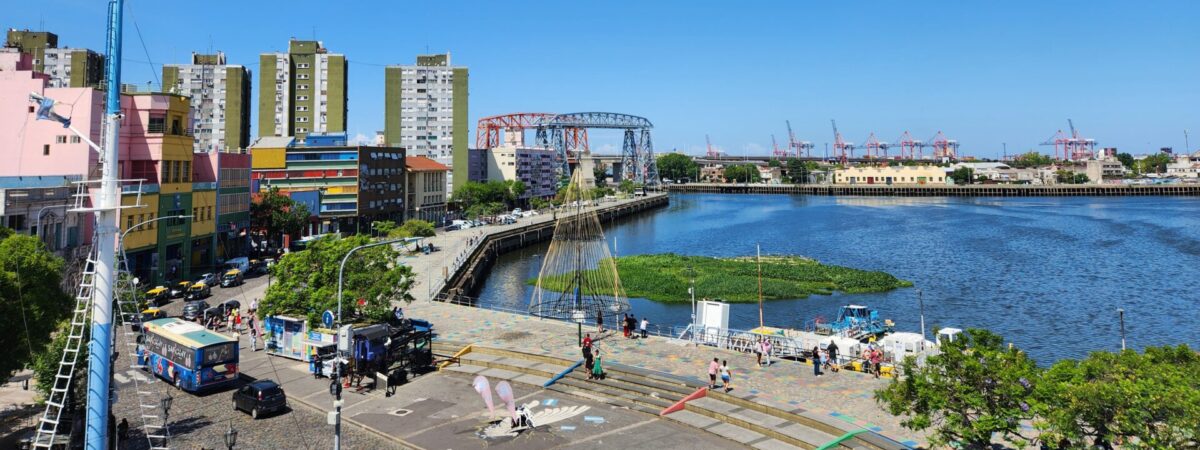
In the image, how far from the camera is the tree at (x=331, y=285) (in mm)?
29812

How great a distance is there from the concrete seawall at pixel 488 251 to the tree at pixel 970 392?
3448 cm

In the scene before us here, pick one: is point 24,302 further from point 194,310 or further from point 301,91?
point 301,91

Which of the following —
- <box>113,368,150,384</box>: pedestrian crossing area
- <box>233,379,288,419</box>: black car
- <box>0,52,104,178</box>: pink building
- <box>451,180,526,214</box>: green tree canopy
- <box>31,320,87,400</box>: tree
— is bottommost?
<box>113,368,150,384</box>: pedestrian crossing area

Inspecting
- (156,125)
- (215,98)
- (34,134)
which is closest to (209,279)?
(156,125)

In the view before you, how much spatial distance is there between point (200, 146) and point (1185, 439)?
127707mm

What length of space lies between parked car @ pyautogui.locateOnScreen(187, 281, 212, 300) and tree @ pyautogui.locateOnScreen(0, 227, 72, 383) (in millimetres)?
25817

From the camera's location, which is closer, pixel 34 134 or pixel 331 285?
pixel 331 285

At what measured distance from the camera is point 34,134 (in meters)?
46.6

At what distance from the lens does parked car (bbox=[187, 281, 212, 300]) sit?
4522 centimetres

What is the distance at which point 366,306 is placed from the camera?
3031 centimetres

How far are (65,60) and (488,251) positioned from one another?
243 ft

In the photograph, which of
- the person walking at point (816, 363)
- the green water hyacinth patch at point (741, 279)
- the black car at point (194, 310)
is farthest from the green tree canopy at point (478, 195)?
the person walking at point (816, 363)

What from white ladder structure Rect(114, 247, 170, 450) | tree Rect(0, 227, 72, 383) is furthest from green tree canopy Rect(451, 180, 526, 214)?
tree Rect(0, 227, 72, 383)

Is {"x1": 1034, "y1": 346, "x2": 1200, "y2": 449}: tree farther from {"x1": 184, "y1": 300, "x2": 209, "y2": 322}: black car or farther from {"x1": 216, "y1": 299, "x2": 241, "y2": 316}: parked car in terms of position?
{"x1": 184, "y1": 300, "x2": 209, "y2": 322}: black car
